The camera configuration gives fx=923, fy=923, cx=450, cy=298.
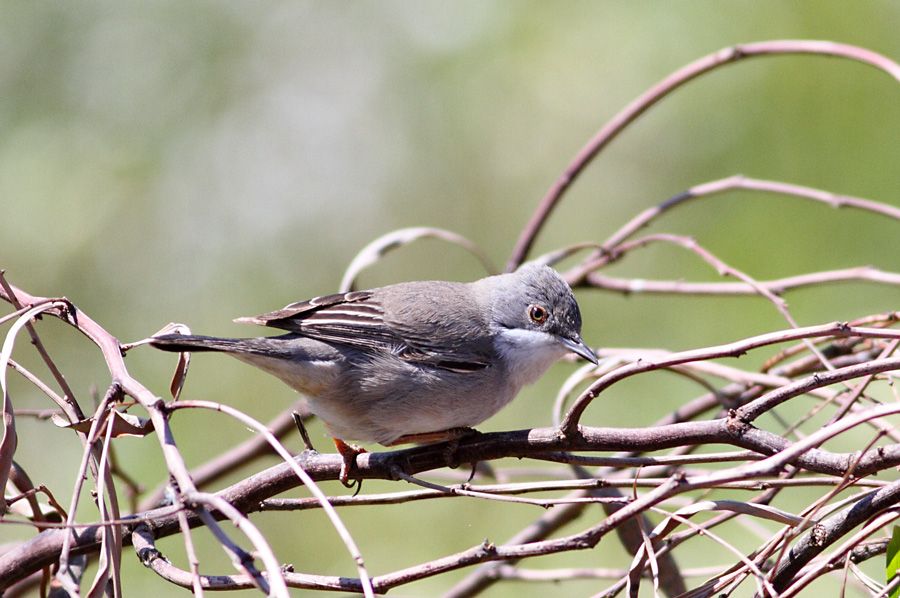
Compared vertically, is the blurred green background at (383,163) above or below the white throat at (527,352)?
above

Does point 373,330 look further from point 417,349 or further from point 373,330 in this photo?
point 417,349

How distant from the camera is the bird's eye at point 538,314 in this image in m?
4.06

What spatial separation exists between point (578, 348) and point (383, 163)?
4291 mm

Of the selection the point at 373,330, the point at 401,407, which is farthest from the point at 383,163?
the point at 401,407

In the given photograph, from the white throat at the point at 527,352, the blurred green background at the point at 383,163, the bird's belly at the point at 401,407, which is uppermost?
the blurred green background at the point at 383,163

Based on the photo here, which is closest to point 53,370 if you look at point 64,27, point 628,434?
point 628,434

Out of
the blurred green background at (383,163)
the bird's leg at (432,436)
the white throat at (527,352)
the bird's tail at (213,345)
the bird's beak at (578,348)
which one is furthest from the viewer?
the blurred green background at (383,163)

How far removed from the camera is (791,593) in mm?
1844

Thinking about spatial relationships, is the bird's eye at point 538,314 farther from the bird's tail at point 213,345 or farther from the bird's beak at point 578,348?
the bird's tail at point 213,345

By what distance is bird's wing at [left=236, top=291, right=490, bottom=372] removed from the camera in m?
3.76

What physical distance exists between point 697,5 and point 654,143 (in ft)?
3.69

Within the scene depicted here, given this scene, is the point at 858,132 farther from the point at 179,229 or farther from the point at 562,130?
the point at 179,229

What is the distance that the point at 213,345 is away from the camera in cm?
283

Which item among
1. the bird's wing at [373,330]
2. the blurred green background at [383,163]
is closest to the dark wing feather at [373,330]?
the bird's wing at [373,330]
